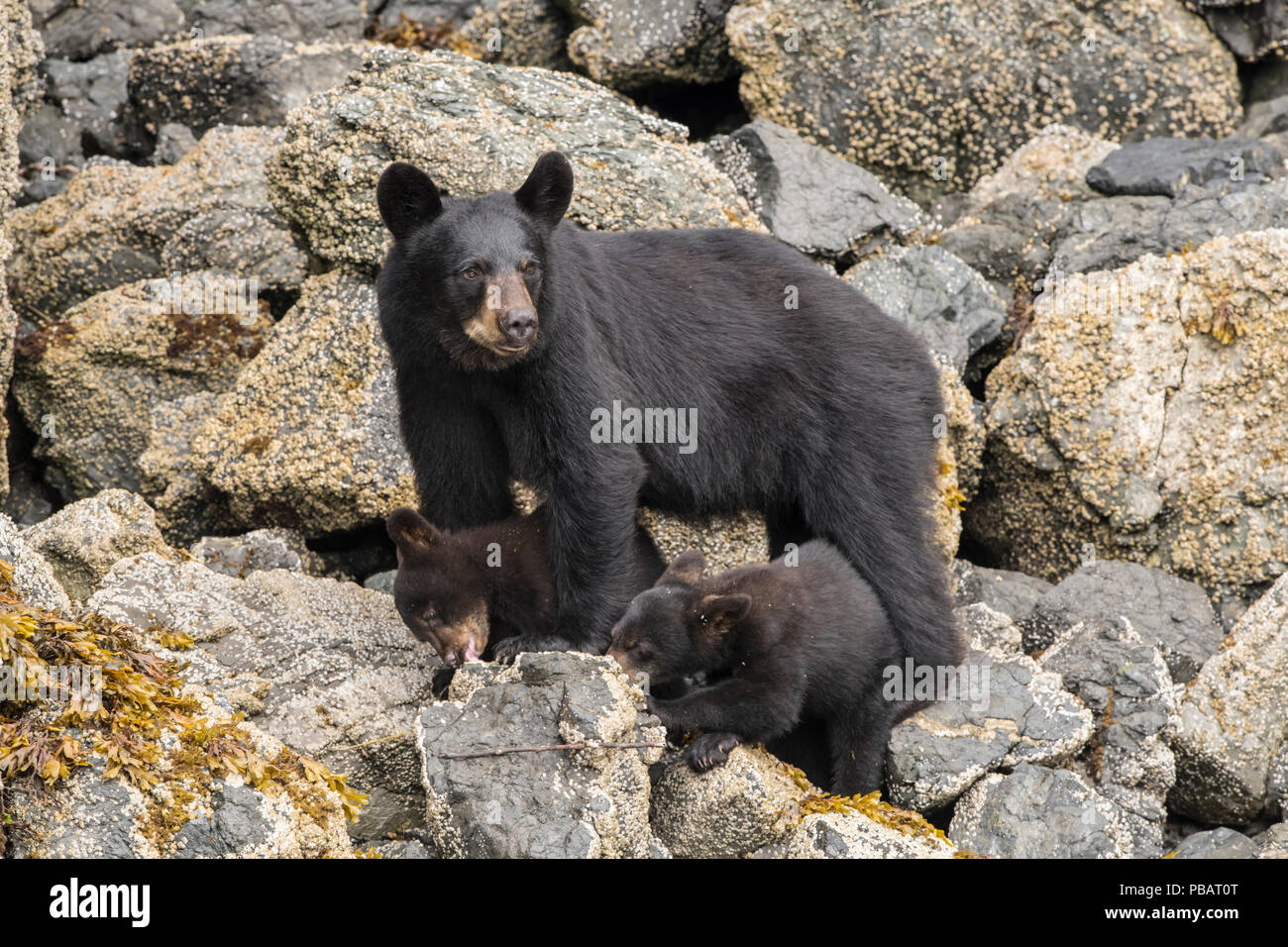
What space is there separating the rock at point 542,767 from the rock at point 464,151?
11.8 feet

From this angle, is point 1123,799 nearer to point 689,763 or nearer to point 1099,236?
point 689,763

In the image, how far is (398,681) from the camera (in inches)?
266

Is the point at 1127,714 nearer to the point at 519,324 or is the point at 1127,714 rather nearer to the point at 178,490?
the point at 519,324

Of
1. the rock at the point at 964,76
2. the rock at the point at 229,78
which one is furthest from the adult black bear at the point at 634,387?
the rock at the point at 229,78

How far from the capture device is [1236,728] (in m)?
6.93

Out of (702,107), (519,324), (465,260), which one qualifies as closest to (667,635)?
(519,324)

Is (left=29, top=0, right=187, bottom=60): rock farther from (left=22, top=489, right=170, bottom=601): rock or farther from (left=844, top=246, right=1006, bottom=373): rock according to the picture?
(left=844, top=246, right=1006, bottom=373): rock

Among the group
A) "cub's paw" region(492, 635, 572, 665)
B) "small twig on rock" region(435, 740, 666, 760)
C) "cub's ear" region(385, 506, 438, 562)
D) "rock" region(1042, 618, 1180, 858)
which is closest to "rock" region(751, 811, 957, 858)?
"small twig on rock" region(435, 740, 666, 760)

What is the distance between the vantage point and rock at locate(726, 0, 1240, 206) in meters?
11.0

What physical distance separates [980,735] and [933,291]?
3.53m

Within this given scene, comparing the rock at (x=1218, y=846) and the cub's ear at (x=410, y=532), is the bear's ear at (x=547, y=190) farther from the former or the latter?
the rock at (x=1218, y=846)

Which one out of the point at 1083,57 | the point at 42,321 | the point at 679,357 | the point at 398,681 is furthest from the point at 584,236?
the point at 1083,57

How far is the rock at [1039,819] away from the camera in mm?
6043
